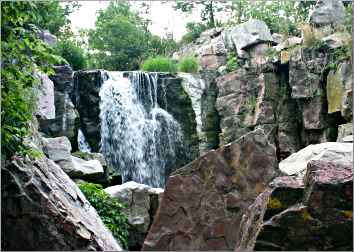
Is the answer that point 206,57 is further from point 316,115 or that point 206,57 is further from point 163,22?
point 316,115

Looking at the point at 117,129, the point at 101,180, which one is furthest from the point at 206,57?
the point at 101,180

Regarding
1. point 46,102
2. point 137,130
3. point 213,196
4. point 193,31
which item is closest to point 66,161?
point 46,102

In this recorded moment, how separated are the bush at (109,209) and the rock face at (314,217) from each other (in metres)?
3.59

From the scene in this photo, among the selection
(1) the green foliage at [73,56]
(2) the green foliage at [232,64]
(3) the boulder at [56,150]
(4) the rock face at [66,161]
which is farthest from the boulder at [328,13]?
(3) the boulder at [56,150]

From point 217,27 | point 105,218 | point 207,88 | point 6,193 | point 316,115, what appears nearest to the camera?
point 6,193

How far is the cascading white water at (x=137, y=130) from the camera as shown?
1056 cm

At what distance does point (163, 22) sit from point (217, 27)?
5.18 feet

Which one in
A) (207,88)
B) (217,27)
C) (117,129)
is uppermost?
(217,27)

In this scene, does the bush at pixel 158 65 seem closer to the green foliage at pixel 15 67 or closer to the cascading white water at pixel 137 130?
the cascading white water at pixel 137 130

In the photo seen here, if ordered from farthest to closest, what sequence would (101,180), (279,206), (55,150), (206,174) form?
(101,180) < (55,150) < (206,174) < (279,206)

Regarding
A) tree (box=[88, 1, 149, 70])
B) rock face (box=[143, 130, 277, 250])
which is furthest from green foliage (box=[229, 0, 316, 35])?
rock face (box=[143, 130, 277, 250])

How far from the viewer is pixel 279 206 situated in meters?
3.01

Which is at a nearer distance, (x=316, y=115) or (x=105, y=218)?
(x=105, y=218)

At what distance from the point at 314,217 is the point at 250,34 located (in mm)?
9619
